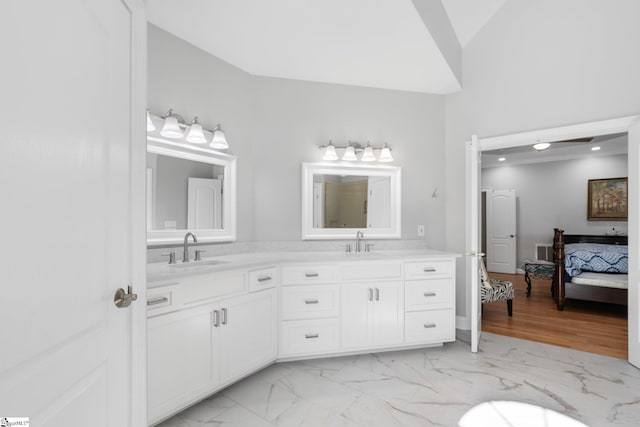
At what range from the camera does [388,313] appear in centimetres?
287

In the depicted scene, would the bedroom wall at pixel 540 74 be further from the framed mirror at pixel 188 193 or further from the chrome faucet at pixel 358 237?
the framed mirror at pixel 188 193

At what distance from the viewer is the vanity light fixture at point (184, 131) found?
235 cm

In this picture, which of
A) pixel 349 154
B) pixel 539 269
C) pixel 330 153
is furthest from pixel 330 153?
pixel 539 269

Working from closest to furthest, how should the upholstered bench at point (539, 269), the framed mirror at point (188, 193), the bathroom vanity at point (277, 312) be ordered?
1. the bathroom vanity at point (277, 312)
2. the framed mirror at point (188, 193)
3. the upholstered bench at point (539, 269)

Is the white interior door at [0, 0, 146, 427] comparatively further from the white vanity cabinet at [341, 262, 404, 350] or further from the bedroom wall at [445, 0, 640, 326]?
the bedroom wall at [445, 0, 640, 326]

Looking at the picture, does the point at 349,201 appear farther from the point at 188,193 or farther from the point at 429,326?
the point at 188,193

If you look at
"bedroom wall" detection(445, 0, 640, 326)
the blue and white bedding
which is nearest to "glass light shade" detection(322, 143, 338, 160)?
"bedroom wall" detection(445, 0, 640, 326)

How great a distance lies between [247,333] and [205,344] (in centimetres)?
35

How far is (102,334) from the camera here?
3.38 feet

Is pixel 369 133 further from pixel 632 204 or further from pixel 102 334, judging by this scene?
pixel 102 334

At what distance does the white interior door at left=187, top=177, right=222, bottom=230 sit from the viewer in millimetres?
2645

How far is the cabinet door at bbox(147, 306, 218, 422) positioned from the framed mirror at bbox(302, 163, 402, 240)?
1.46 metres

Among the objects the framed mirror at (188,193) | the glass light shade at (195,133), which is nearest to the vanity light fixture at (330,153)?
the framed mirror at (188,193)

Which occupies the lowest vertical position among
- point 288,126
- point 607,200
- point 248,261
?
point 248,261
